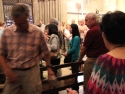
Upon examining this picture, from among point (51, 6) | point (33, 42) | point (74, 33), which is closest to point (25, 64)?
point (33, 42)

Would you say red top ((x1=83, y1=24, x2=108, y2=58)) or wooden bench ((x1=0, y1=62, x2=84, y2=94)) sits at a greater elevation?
red top ((x1=83, y1=24, x2=108, y2=58))

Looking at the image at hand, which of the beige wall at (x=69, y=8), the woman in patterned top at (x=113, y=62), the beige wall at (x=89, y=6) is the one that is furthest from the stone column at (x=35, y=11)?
the woman in patterned top at (x=113, y=62)

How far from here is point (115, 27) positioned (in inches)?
41.7

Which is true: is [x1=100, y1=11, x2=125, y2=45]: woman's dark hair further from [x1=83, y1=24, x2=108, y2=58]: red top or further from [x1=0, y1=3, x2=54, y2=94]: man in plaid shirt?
[x1=83, y1=24, x2=108, y2=58]: red top

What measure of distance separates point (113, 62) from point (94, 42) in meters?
1.59

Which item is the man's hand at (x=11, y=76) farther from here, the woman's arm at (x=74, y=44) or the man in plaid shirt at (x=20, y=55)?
the woman's arm at (x=74, y=44)

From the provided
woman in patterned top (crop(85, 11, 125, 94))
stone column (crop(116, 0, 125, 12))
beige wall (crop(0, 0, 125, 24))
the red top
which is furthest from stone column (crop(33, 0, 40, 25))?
woman in patterned top (crop(85, 11, 125, 94))

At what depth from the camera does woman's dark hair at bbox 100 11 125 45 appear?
1062 millimetres

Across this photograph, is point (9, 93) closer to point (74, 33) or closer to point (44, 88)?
point (44, 88)

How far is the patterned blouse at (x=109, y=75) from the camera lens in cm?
105

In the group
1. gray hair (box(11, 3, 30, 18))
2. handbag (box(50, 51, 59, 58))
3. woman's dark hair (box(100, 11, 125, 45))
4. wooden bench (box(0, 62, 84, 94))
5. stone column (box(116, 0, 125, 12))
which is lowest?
wooden bench (box(0, 62, 84, 94))

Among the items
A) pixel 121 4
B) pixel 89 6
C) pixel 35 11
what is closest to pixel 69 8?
pixel 89 6

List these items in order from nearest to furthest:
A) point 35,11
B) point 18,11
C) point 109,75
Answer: point 109,75, point 18,11, point 35,11

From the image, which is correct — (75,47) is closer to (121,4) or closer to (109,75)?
(109,75)
